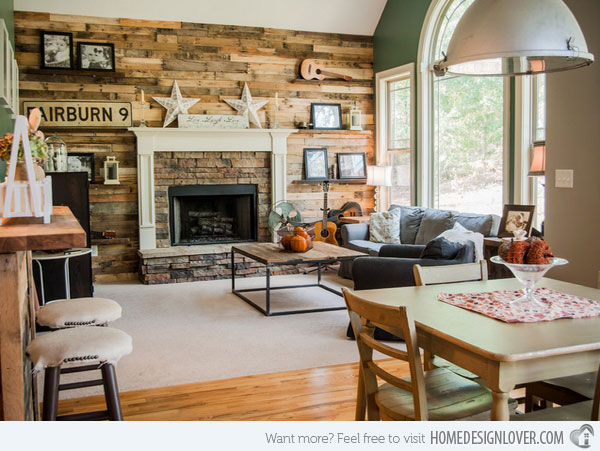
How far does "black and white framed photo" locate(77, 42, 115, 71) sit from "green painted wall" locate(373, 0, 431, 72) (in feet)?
11.0

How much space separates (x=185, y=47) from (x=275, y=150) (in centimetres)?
162

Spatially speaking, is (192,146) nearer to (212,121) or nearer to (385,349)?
(212,121)

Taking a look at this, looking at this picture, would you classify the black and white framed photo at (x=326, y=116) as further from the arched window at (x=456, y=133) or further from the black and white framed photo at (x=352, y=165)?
the arched window at (x=456, y=133)

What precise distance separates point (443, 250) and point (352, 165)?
157 inches

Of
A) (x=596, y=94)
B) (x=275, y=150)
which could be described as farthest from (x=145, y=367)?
(x=275, y=150)

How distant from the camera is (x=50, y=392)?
217 centimetres

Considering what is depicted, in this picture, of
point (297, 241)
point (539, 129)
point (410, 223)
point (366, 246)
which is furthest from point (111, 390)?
point (410, 223)

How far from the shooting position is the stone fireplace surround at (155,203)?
6910mm

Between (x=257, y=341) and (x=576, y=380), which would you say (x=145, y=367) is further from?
(x=576, y=380)

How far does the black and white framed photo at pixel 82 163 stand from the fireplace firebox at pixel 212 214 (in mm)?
913

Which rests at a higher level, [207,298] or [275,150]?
[275,150]

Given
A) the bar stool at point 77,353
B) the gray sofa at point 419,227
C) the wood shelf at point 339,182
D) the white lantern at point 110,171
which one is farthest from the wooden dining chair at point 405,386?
the wood shelf at point 339,182

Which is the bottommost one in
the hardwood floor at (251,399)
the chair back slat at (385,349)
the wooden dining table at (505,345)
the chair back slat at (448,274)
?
the hardwood floor at (251,399)

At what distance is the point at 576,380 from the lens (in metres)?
2.35
